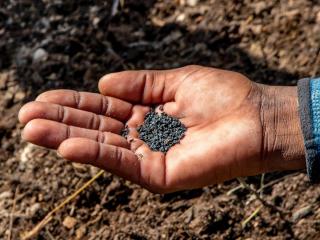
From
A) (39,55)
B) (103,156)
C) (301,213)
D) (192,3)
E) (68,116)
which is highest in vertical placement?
(192,3)

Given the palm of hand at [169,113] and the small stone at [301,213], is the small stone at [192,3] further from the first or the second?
the small stone at [301,213]

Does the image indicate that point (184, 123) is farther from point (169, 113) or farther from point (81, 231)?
point (81, 231)

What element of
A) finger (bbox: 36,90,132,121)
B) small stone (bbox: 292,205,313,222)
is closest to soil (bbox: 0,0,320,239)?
small stone (bbox: 292,205,313,222)

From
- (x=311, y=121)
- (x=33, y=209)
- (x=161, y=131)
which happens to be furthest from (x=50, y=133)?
(x=311, y=121)

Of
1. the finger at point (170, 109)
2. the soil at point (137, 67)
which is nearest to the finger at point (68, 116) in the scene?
the finger at point (170, 109)

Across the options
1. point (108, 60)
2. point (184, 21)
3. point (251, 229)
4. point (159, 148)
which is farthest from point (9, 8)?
point (251, 229)

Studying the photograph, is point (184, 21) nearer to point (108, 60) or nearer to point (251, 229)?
point (108, 60)

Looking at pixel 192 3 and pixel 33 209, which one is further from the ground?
pixel 192 3

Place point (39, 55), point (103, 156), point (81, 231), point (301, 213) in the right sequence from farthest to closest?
point (39, 55)
point (81, 231)
point (301, 213)
point (103, 156)
